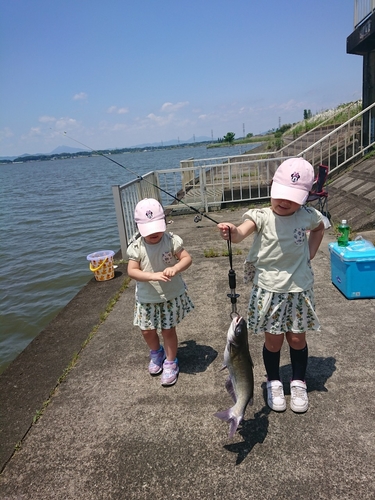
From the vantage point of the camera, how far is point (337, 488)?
6.59 feet

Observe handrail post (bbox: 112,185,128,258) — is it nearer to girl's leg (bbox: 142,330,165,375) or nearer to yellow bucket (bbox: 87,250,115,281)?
yellow bucket (bbox: 87,250,115,281)

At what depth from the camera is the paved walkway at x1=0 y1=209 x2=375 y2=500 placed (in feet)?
6.97

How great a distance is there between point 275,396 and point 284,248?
1.12 meters

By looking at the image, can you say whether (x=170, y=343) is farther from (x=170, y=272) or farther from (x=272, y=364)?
(x=272, y=364)

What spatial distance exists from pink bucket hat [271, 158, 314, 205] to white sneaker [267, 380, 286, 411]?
1387 mm

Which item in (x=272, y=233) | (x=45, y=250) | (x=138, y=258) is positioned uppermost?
(x=272, y=233)

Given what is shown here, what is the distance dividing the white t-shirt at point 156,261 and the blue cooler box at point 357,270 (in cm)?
218

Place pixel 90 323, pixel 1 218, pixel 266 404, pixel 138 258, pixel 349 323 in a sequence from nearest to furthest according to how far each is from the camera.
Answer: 1. pixel 266 404
2. pixel 138 258
3. pixel 349 323
4. pixel 90 323
5. pixel 1 218

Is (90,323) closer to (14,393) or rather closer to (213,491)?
(14,393)

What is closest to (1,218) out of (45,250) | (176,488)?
(45,250)

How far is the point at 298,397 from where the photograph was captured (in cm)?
264

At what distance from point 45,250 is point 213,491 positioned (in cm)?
1008

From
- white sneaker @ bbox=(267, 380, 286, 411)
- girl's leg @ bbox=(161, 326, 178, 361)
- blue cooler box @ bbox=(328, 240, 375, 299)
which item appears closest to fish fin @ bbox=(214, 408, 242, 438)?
white sneaker @ bbox=(267, 380, 286, 411)

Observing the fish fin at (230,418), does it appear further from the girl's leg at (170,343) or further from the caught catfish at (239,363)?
the girl's leg at (170,343)
